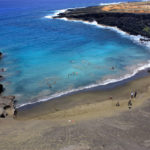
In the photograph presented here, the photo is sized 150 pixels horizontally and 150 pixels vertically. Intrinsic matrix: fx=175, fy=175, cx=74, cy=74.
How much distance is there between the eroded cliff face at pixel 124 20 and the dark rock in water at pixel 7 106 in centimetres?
4568

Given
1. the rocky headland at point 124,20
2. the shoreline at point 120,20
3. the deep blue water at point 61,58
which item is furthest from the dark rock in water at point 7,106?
the rocky headland at point 124,20

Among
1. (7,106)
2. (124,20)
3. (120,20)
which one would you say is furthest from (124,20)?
(7,106)

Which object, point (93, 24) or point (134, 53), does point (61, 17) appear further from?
point (134, 53)

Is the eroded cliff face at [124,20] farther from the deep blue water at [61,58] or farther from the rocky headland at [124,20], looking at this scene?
the deep blue water at [61,58]

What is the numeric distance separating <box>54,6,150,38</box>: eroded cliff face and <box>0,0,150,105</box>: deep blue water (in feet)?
21.6

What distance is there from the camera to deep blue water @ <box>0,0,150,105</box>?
3162cm

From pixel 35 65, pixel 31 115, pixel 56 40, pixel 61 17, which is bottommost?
pixel 31 115

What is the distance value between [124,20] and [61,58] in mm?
39701

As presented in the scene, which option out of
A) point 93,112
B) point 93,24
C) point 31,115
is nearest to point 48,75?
point 31,115

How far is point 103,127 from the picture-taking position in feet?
63.3

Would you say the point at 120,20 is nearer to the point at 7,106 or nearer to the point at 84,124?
the point at 7,106

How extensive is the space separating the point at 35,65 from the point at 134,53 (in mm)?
24373

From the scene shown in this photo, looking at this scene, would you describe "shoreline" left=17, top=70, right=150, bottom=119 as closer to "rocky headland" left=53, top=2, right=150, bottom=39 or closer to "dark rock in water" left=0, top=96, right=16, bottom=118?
"dark rock in water" left=0, top=96, right=16, bottom=118

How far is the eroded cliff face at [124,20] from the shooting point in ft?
197
